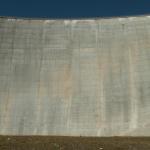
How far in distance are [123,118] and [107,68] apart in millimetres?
2432

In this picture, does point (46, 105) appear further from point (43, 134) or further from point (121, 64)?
point (121, 64)

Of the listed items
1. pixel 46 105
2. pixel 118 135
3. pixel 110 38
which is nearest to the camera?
pixel 118 135

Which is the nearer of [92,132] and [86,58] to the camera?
[92,132]

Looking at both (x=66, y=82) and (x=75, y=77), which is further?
(x=75, y=77)

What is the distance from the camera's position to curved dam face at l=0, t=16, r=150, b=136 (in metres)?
17.8

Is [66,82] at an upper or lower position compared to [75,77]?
lower

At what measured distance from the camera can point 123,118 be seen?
17562mm

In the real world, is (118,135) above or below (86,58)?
below

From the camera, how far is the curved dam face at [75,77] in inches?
699

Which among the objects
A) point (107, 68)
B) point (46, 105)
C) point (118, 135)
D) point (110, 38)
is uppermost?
point (110, 38)

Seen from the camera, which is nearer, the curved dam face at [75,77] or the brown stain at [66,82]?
the curved dam face at [75,77]

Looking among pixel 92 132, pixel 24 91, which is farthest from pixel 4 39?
pixel 92 132

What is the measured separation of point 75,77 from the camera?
62.2ft

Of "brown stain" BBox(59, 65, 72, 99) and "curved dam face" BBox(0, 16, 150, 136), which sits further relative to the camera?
"brown stain" BBox(59, 65, 72, 99)
